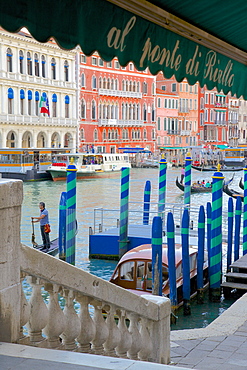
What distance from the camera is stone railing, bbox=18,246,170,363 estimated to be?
2084 mm

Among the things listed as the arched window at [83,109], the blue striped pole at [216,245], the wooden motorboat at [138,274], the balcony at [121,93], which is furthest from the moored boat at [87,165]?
the wooden motorboat at [138,274]

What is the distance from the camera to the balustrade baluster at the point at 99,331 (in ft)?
8.03

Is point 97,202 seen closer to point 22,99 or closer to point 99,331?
point 22,99

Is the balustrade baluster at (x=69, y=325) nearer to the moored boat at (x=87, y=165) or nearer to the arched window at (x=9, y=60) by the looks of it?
the moored boat at (x=87, y=165)

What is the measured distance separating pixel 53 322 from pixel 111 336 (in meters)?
0.47

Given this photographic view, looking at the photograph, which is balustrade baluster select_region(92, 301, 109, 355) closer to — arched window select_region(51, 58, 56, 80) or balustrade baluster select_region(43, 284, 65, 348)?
balustrade baluster select_region(43, 284, 65, 348)

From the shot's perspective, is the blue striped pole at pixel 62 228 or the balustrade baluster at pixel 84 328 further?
the blue striped pole at pixel 62 228

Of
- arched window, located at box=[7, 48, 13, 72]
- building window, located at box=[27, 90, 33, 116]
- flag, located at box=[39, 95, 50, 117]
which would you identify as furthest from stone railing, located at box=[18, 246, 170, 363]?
building window, located at box=[27, 90, 33, 116]

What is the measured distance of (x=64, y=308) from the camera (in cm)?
221

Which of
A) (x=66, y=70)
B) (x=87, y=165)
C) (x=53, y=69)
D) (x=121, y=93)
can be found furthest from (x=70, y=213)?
(x=121, y=93)

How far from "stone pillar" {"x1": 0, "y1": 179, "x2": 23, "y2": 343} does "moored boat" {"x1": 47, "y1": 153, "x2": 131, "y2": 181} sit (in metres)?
26.7

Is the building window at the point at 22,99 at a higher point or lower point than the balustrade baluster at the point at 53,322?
higher

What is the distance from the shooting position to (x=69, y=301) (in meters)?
2.28

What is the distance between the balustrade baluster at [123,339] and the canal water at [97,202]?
469cm
